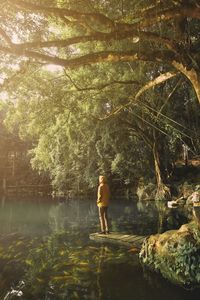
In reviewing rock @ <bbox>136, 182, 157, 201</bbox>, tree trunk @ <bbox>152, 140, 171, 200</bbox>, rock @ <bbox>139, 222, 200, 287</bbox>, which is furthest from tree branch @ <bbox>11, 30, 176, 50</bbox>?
rock @ <bbox>136, 182, 157, 201</bbox>

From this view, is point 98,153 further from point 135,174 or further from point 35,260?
point 35,260

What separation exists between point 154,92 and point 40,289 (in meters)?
13.3

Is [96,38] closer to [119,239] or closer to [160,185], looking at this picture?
[119,239]

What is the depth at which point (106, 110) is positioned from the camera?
20000mm

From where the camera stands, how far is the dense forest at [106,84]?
8062mm

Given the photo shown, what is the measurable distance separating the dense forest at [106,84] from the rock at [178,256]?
3.86 metres

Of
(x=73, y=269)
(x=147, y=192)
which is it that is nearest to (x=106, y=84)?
(x=73, y=269)

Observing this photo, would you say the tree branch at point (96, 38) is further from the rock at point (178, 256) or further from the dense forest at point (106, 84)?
the rock at point (178, 256)

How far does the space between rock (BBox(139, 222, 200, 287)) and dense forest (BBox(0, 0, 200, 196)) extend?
3.86 meters

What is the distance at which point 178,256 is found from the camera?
6961mm

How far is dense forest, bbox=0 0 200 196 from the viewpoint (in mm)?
8062

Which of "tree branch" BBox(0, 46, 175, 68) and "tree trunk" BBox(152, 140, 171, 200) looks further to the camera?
"tree trunk" BBox(152, 140, 171, 200)

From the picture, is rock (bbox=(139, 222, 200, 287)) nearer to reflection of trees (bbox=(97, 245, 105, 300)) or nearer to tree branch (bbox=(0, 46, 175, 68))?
reflection of trees (bbox=(97, 245, 105, 300))

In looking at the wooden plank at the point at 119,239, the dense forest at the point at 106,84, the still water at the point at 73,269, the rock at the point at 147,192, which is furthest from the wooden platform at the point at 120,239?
the rock at the point at 147,192
